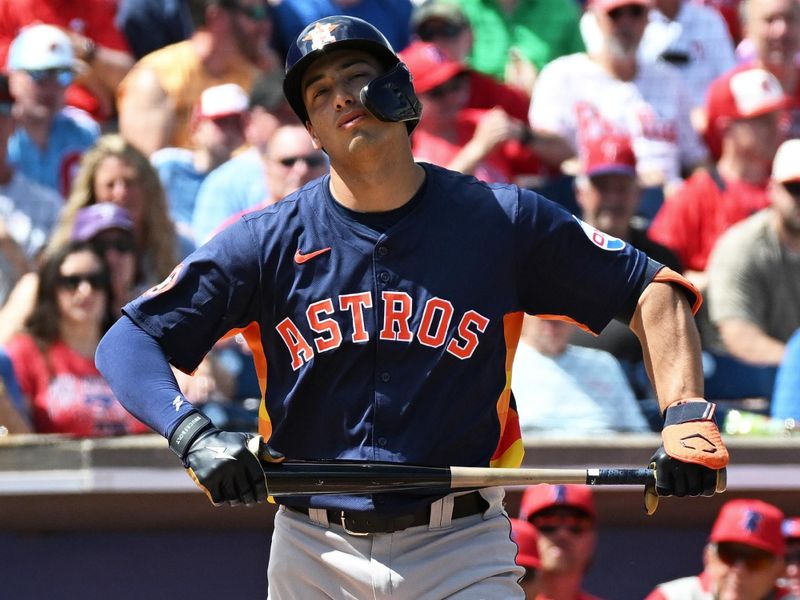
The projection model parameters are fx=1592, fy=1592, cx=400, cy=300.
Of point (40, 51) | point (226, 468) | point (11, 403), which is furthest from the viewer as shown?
point (40, 51)

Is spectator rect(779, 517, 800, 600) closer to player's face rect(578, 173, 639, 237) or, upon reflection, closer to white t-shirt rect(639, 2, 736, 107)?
player's face rect(578, 173, 639, 237)

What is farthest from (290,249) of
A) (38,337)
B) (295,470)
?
(38,337)

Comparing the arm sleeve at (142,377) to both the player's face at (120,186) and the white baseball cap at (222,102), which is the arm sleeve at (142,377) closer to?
the player's face at (120,186)

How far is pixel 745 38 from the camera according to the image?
8648 millimetres

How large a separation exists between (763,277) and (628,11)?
1728 millimetres

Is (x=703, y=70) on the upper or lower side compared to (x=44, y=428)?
upper

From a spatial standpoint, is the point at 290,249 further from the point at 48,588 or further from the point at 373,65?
the point at 48,588

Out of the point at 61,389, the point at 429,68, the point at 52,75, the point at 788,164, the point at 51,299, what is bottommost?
the point at 61,389

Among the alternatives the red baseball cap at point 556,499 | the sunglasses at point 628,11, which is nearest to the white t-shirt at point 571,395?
the red baseball cap at point 556,499

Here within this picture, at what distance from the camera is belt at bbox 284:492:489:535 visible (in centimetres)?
358

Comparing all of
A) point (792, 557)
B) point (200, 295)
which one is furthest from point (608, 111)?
point (200, 295)

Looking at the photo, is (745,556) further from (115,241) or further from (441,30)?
(441,30)

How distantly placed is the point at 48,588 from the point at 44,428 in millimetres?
595

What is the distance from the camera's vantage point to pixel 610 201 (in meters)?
6.81
